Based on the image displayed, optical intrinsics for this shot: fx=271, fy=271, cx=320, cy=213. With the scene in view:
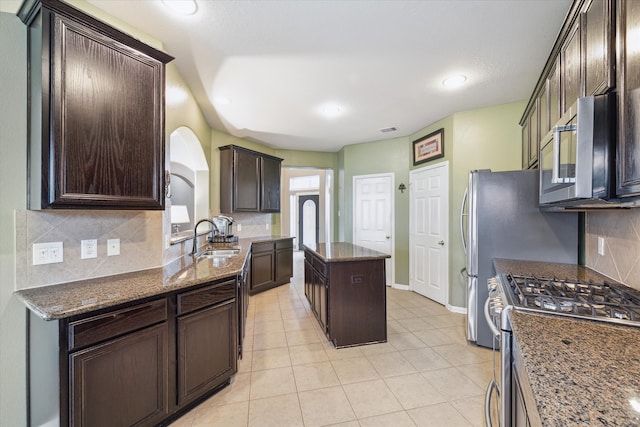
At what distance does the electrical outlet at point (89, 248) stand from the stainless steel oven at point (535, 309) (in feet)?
7.60

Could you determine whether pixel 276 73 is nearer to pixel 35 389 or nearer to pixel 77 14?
pixel 77 14

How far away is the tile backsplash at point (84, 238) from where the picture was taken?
1.47 metres

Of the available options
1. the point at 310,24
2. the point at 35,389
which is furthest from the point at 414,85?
the point at 35,389

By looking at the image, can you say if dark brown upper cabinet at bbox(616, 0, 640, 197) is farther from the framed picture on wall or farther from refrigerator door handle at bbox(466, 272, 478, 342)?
the framed picture on wall

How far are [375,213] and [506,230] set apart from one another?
2608mm

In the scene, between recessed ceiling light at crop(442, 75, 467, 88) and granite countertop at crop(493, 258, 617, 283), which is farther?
recessed ceiling light at crop(442, 75, 467, 88)

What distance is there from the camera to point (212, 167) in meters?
4.21

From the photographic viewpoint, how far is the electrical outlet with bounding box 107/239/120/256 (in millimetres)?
1834

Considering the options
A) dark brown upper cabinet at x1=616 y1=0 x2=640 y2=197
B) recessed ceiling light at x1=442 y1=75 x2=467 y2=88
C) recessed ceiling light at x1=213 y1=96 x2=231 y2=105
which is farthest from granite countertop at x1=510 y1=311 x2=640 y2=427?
recessed ceiling light at x1=213 y1=96 x2=231 y2=105

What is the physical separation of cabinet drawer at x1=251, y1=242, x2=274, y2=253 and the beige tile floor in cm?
130

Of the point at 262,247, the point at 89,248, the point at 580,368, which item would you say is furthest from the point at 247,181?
the point at 580,368

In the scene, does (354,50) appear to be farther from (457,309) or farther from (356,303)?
(457,309)

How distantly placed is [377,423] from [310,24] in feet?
8.87

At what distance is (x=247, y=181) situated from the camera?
446 cm
